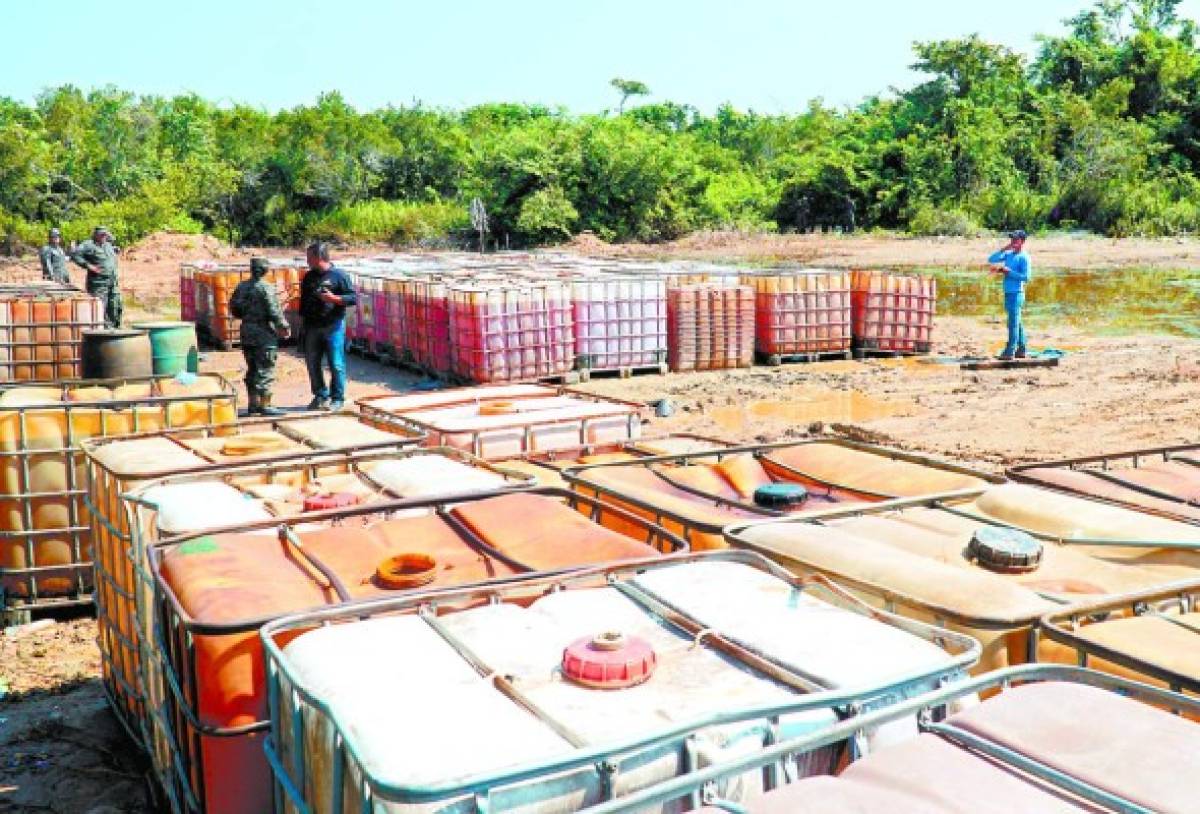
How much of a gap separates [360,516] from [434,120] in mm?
57916

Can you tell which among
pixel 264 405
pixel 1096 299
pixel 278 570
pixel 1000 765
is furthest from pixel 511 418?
pixel 1096 299

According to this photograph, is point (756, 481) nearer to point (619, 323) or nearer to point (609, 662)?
point (609, 662)

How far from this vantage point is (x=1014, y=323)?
56.3 feet

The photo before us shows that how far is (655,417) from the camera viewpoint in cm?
1413

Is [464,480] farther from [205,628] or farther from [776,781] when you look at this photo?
[776,781]

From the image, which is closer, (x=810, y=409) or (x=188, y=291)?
(x=810, y=409)

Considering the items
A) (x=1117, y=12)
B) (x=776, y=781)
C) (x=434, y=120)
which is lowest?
(x=776, y=781)

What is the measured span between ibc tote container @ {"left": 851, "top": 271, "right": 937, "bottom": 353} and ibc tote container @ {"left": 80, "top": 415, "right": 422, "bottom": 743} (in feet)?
42.0

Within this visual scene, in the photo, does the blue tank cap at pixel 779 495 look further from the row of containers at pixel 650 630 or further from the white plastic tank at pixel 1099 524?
the white plastic tank at pixel 1099 524

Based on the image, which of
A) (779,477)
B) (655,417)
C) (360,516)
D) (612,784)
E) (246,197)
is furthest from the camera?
(246,197)

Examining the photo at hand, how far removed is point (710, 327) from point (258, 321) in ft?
24.0

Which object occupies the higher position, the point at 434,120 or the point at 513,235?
the point at 434,120

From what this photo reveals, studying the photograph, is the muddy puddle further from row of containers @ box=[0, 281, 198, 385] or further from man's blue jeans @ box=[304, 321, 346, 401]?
row of containers @ box=[0, 281, 198, 385]

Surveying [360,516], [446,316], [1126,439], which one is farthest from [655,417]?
[360,516]
